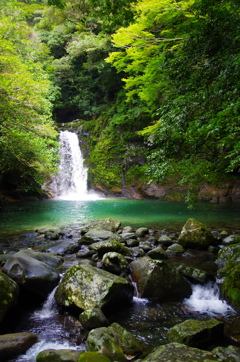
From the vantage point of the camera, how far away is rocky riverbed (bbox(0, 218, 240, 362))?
8.77 feet

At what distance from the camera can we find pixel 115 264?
5059 mm

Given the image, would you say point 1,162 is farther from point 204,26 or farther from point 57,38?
point 57,38

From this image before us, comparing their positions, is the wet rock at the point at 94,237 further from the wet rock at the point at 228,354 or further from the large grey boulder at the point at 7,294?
the wet rock at the point at 228,354

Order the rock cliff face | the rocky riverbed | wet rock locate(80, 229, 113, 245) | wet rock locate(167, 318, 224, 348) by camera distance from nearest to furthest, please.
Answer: the rocky riverbed < wet rock locate(167, 318, 224, 348) < wet rock locate(80, 229, 113, 245) < the rock cliff face

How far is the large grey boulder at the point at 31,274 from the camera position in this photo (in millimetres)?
3949

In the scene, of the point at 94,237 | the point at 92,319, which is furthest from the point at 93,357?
the point at 94,237

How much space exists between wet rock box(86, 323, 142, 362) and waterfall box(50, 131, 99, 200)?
63.6 feet

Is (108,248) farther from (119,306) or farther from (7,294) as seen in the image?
(7,294)

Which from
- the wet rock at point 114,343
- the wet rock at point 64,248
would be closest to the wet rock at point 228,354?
the wet rock at point 114,343

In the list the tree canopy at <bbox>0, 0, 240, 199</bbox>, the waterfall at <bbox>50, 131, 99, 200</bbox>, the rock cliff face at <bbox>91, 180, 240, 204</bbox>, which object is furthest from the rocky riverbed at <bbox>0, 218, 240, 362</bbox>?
the waterfall at <bbox>50, 131, 99, 200</bbox>

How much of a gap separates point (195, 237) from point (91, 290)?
4178mm

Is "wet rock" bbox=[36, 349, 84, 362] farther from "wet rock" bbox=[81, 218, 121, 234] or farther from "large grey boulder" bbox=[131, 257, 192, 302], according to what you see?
"wet rock" bbox=[81, 218, 121, 234]

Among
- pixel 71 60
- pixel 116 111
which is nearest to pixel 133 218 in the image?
pixel 116 111

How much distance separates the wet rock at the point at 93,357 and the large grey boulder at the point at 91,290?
3.42 ft
